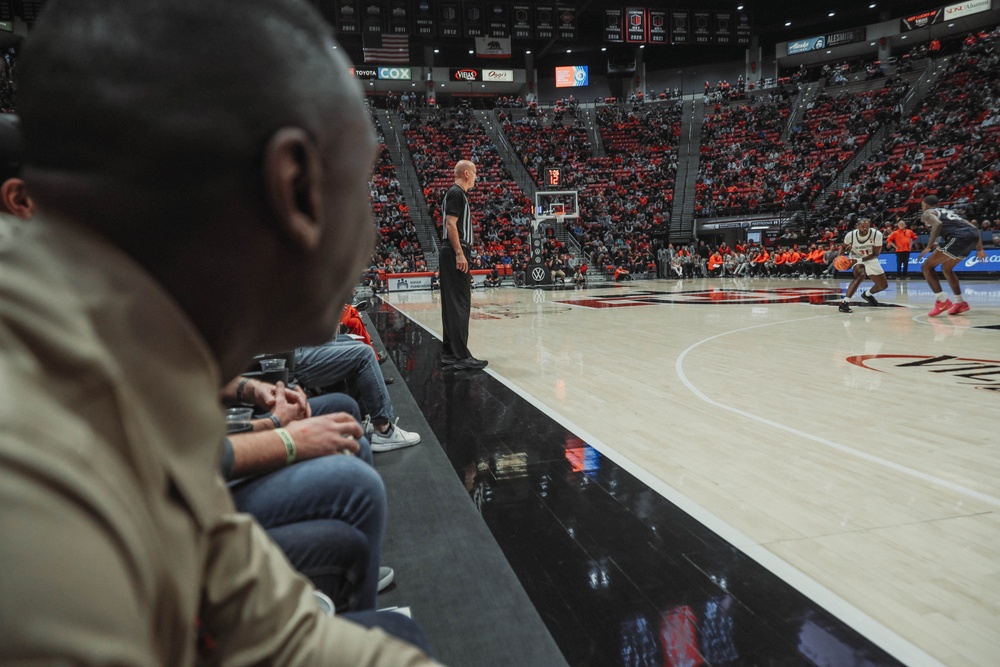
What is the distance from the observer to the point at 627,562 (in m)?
1.83

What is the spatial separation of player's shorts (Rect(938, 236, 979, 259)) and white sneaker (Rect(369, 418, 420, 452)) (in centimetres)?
736

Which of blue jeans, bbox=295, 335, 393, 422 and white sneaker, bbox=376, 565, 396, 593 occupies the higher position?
blue jeans, bbox=295, 335, 393, 422

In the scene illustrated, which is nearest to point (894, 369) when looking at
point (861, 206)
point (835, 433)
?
point (835, 433)

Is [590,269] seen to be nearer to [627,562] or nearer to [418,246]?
[418,246]

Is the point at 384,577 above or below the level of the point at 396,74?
below

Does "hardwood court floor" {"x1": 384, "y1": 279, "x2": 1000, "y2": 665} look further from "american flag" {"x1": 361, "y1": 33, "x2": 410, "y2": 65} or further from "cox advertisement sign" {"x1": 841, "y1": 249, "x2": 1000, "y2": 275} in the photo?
"american flag" {"x1": 361, "y1": 33, "x2": 410, "y2": 65}

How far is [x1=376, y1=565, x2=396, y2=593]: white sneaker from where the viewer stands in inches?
64.9

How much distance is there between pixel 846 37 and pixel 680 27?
10.6m

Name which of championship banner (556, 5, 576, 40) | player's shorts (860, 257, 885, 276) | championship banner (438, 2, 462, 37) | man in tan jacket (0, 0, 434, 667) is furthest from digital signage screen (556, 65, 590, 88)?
man in tan jacket (0, 0, 434, 667)

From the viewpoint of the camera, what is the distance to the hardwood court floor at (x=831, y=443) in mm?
1651

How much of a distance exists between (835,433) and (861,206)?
2068 cm

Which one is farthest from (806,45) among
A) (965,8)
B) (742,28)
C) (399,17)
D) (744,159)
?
(399,17)

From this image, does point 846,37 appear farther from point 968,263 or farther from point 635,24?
point 968,263

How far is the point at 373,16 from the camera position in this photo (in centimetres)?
1880
